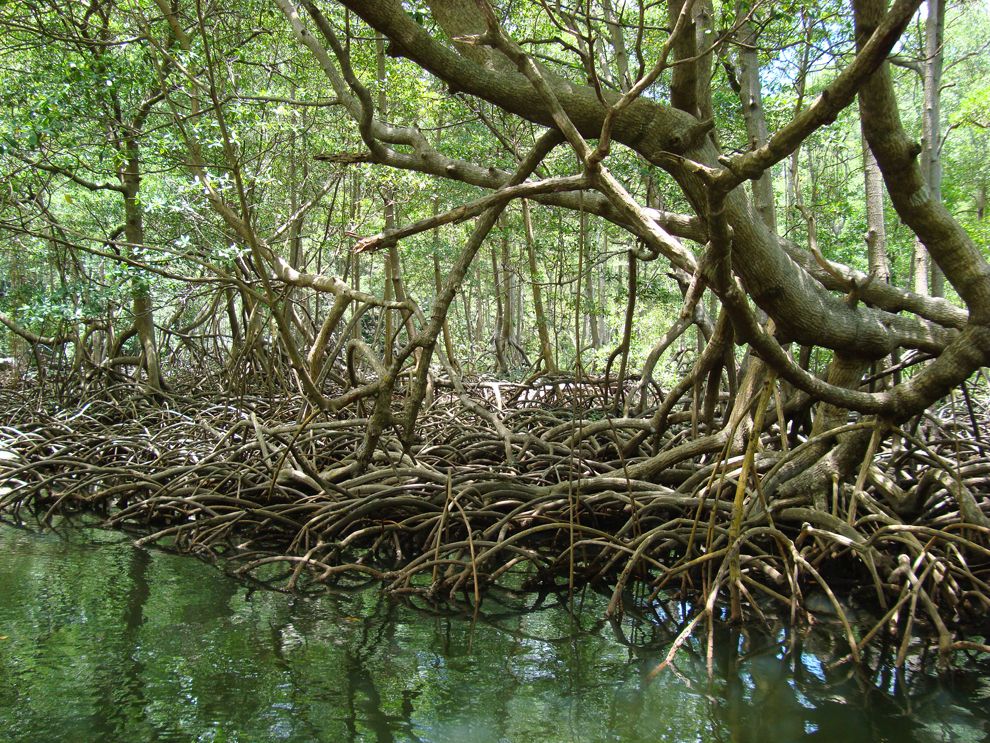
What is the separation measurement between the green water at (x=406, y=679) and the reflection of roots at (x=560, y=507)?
0.19 metres

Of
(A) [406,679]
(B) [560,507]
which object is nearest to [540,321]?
(B) [560,507]

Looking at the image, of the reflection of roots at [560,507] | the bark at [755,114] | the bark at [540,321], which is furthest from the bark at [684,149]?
the bark at [540,321]

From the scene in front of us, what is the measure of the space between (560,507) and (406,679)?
1.42 m

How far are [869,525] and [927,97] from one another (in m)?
4.15

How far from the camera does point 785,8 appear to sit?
17.8ft

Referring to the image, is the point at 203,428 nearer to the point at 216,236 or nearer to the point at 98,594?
the point at 98,594

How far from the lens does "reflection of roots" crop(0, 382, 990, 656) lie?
311 centimetres

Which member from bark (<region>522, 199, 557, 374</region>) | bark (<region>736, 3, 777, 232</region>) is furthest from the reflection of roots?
bark (<region>522, 199, 557, 374</region>)

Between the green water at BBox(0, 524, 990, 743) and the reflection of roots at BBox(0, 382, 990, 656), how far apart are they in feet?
0.63

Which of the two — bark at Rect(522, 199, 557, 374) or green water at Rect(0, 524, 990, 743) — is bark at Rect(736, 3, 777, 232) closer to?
bark at Rect(522, 199, 557, 374)

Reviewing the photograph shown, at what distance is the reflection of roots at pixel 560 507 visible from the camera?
3.11m

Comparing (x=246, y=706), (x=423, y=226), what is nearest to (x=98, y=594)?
(x=246, y=706)

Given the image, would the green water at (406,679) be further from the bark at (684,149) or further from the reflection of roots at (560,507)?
the bark at (684,149)

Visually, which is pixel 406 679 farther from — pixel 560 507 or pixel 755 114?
pixel 755 114
